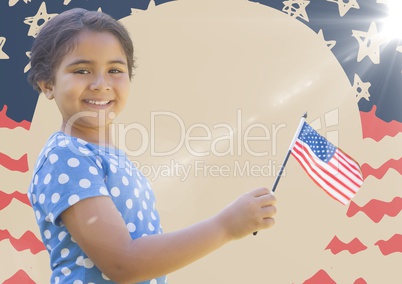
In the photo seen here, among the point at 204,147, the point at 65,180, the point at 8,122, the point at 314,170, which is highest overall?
the point at 8,122

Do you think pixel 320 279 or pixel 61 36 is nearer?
pixel 61 36

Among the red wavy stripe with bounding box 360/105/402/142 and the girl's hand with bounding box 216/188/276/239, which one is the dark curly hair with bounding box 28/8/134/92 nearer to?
the girl's hand with bounding box 216/188/276/239

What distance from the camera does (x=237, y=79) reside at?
6.95ft

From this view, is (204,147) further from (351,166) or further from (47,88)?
(47,88)

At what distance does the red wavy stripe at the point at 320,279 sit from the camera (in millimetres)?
2080

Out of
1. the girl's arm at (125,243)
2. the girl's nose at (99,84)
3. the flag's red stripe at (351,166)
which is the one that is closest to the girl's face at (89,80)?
the girl's nose at (99,84)

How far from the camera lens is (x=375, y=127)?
7.00ft

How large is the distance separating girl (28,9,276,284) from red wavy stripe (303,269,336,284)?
4.18ft

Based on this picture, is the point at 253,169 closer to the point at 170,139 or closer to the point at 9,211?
the point at 170,139

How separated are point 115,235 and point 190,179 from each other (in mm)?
1246

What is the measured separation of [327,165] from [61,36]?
752 millimetres

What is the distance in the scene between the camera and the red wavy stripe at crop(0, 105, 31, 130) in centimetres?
207

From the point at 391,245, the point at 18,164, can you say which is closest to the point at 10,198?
the point at 18,164

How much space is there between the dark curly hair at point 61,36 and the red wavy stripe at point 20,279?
3.90 ft
